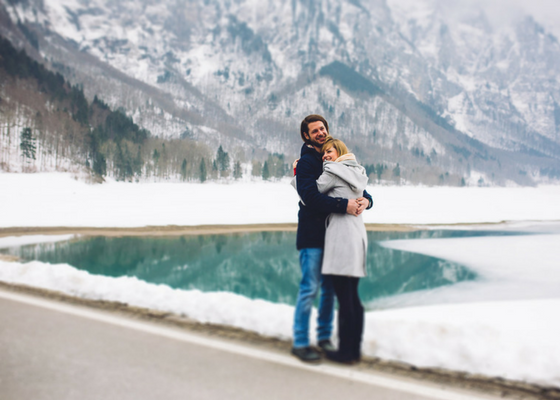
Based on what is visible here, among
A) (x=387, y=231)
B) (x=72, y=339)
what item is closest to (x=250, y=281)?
Result: (x=72, y=339)

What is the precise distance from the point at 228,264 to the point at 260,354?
13350 mm

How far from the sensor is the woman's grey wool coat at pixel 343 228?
4.29m

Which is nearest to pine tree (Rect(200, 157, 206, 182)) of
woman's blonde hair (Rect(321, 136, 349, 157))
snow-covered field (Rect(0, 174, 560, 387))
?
snow-covered field (Rect(0, 174, 560, 387))

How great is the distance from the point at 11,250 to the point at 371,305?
16035mm

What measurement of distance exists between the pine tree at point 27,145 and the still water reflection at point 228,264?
67.7m

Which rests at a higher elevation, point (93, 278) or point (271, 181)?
point (271, 181)

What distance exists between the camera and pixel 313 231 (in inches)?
179

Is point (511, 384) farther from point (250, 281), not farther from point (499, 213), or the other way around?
point (499, 213)

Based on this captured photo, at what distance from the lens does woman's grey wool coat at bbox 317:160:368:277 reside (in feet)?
14.1

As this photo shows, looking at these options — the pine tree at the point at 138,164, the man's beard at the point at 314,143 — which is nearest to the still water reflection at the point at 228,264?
the man's beard at the point at 314,143

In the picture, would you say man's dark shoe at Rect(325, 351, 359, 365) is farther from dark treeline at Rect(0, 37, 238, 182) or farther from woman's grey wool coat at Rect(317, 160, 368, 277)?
dark treeline at Rect(0, 37, 238, 182)

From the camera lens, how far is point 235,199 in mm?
52125

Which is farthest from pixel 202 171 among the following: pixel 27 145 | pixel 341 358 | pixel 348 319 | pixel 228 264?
pixel 341 358

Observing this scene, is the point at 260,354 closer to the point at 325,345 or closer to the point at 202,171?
the point at 325,345
